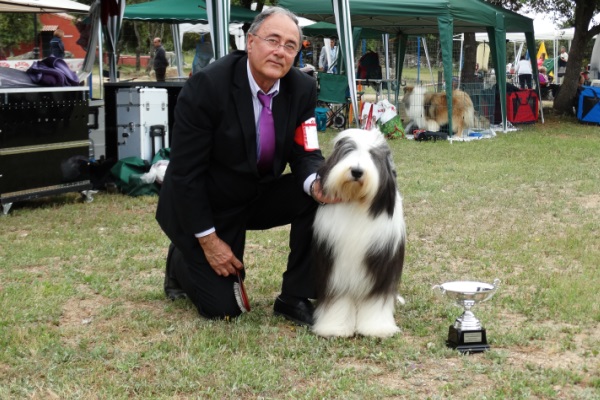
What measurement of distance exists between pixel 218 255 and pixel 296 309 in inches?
17.9

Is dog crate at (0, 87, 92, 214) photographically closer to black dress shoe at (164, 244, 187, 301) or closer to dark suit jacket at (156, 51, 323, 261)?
black dress shoe at (164, 244, 187, 301)

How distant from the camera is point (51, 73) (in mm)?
6652

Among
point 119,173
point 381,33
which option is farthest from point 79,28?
point 381,33

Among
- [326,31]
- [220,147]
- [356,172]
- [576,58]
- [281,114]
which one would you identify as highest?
[326,31]

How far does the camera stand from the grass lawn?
289cm

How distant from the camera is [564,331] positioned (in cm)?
353

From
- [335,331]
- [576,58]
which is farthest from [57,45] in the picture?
[576,58]

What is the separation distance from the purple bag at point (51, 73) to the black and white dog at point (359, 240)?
411cm

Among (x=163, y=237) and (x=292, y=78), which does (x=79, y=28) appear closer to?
(x=163, y=237)

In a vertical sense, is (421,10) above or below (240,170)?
above

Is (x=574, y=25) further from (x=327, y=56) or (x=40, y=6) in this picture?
(x=40, y=6)

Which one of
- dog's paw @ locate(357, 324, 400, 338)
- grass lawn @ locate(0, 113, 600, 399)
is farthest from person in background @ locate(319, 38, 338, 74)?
dog's paw @ locate(357, 324, 400, 338)

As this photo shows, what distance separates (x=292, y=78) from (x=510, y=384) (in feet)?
5.39

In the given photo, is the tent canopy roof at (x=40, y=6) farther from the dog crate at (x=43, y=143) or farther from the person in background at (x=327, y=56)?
the person in background at (x=327, y=56)
